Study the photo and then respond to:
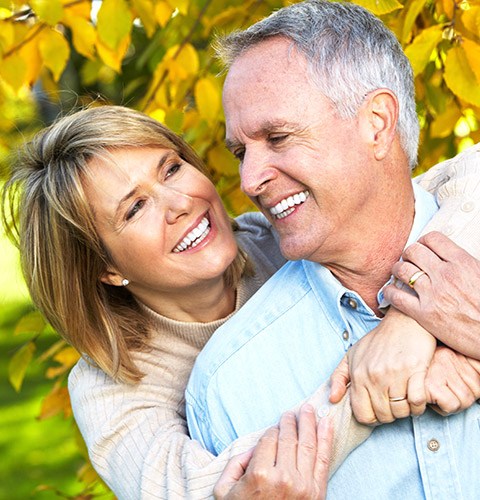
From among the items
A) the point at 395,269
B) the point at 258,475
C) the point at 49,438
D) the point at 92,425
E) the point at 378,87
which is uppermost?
the point at 378,87

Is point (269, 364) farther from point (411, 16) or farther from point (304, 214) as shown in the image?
point (411, 16)

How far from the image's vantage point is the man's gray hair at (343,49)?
234cm

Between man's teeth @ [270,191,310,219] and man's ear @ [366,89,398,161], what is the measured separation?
0.65 ft

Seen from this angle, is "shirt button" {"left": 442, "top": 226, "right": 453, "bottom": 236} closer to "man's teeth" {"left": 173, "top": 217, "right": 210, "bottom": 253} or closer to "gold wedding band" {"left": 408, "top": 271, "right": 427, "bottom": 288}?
"gold wedding band" {"left": 408, "top": 271, "right": 427, "bottom": 288}

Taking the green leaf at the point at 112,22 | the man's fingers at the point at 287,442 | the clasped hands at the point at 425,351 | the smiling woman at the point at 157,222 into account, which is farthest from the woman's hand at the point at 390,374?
the green leaf at the point at 112,22

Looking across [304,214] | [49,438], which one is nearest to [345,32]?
[304,214]

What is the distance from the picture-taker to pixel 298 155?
7.57 feet

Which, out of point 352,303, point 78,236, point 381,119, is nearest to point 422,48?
point 381,119

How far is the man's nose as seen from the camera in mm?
2355

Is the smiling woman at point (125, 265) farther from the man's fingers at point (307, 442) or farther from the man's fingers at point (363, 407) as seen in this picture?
the man's fingers at point (363, 407)

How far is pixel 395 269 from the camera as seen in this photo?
2273 millimetres

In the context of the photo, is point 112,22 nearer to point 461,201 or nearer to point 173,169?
point 173,169

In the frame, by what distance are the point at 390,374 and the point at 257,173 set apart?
1.83 feet

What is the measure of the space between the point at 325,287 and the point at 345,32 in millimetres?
594
